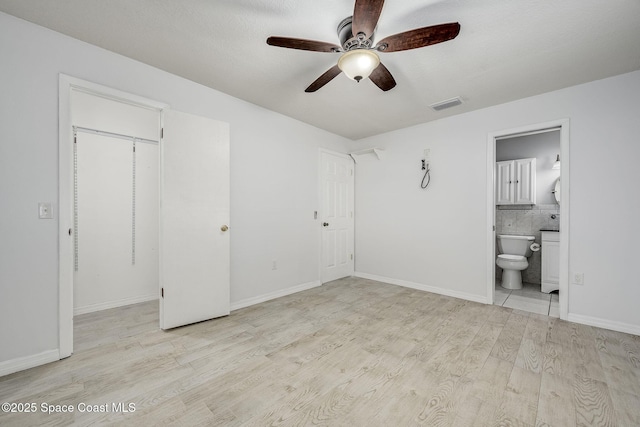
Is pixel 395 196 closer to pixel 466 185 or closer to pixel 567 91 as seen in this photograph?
pixel 466 185

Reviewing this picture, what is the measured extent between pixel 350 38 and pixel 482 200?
260 cm

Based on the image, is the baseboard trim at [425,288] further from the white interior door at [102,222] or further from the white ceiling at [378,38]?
the white interior door at [102,222]

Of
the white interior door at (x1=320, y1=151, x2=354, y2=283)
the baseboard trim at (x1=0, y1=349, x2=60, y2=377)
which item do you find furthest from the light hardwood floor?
the white interior door at (x1=320, y1=151, x2=354, y2=283)

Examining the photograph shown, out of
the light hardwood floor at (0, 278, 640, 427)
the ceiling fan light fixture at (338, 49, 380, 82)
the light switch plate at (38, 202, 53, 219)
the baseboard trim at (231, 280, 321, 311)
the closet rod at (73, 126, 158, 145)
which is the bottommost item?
the light hardwood floor at (0, 278, 640, 427)

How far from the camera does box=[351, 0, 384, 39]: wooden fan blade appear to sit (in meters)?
1.35

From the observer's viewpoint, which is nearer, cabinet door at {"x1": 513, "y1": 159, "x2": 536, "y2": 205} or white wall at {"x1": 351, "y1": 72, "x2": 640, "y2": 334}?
white wall at {"x1": 351, "y1": 72, "x2": 640, "y2": 334}

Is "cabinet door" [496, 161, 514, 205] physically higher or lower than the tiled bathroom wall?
higher

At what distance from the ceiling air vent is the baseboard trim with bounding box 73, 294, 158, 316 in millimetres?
4376

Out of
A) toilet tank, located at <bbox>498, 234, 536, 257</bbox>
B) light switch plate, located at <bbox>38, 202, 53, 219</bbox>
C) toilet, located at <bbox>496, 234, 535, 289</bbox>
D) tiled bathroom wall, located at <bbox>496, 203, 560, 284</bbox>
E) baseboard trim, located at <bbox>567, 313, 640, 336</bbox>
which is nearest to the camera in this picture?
light switch plate, located at <bbox>38, 202, 53, 219</bbox>

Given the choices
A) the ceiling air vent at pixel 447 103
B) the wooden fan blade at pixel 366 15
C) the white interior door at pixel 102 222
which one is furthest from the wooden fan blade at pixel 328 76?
the white interior door at pixel 102 222

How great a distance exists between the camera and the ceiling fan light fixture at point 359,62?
1.73 metres

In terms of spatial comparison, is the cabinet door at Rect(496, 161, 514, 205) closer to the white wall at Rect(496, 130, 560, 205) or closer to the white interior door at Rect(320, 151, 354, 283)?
the white wall at Rect(496, 130, 560, 205)

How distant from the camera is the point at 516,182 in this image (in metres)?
4.21

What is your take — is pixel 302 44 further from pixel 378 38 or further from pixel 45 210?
pixel 45 210
